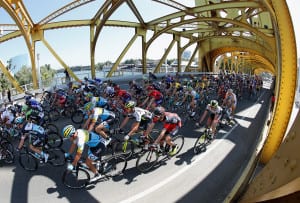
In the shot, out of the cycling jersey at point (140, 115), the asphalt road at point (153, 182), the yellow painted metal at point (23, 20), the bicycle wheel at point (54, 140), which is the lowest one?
the asphalt road at point (153, 182)

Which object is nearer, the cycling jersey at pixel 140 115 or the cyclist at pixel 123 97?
the cycling jersey at pixel 140 115

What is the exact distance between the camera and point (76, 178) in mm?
6426

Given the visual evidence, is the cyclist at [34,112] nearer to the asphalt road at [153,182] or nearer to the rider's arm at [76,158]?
the asphalt road at [153,182]

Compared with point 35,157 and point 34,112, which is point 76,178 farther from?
point 34,112

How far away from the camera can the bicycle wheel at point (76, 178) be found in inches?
242

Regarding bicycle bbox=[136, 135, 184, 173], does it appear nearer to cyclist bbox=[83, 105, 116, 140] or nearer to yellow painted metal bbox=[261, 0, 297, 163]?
cyclist bbox=[83, 105, 116, 140]

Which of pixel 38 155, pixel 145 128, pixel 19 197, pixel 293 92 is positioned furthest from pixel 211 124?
A: pixel 19 197

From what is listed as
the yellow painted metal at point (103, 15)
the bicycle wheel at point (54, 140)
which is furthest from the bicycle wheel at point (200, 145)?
the yellow painted metal at point (103, 15)

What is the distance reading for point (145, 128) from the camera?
8078 millimetres

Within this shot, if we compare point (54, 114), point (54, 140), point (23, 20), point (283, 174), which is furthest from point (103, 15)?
point (283, 174)

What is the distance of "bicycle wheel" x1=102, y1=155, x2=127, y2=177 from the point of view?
21.9ft

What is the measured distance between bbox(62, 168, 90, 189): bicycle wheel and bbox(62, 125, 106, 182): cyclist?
0.65ft

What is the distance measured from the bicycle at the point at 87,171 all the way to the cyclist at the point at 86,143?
0.14 meters

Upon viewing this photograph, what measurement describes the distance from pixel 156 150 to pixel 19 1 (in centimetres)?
1990
